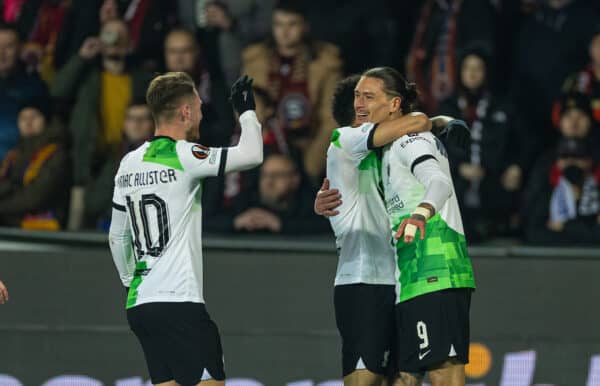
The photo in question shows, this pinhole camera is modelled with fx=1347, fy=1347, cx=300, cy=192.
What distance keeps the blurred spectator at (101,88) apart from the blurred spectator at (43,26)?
0.46 meters

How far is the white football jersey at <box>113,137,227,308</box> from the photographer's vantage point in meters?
6.37

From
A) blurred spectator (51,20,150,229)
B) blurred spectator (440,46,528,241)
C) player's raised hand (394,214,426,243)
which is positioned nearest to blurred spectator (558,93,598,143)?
blurred spectator (440,46,528,241)

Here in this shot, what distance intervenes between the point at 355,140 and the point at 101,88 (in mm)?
4394

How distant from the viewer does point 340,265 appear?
7004 mm

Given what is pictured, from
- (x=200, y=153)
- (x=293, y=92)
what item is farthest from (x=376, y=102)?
(x=293, y=92)

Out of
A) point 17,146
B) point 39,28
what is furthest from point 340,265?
point 39,28

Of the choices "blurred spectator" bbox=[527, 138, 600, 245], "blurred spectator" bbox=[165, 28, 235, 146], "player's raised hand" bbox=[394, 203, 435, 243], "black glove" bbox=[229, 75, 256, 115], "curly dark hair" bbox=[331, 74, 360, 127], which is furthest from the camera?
"blurred spectator" bbox=[165, 28, 235, 146]

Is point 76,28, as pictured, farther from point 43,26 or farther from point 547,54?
point 547,54

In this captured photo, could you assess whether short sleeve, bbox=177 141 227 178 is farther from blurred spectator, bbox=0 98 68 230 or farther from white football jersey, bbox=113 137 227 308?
blurred spectator, bbox=0 98 68 230

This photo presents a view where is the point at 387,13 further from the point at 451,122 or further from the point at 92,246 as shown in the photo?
the point at 451,122

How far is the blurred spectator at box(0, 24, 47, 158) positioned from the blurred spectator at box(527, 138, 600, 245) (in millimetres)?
3952

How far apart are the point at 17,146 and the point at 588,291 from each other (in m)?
4.49

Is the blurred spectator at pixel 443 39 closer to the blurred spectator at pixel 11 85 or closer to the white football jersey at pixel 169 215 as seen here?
the blurred spectator at pixel 11 85

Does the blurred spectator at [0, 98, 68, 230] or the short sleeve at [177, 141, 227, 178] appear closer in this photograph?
the short sleeve at [177, 141, 227, 178]
